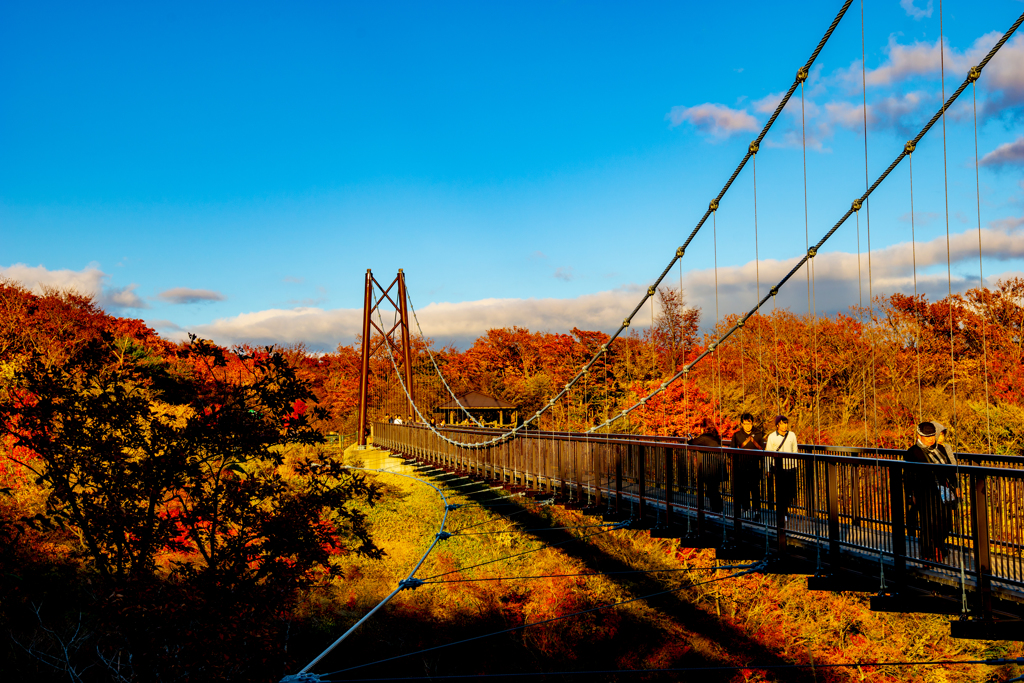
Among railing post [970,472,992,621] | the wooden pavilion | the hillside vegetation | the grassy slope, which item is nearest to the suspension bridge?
railing post [970,472,992,621]

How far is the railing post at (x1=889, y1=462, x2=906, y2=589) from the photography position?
5.11 meters

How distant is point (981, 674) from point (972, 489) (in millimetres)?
16454

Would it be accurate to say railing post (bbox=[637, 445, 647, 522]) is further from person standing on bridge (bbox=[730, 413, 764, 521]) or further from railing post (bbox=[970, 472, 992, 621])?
railing post (bbox=[970, 472, 992, 621])

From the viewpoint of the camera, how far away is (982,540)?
15.2 feet

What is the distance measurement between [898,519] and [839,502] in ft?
1.92

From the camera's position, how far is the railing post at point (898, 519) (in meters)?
5.11

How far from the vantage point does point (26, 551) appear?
1580 cm

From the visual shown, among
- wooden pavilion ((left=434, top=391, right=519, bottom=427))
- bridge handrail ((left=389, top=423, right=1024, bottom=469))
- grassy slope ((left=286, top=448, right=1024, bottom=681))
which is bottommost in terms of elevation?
grassy slope ((left=286, top=448, right=1024, bottom=681))

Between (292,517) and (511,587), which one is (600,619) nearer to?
(511,587)

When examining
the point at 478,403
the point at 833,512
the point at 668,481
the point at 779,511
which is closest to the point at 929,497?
the point at 833,512

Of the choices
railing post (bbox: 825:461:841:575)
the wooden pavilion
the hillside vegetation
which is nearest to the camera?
railing post (bbox: 825:461:841:575)

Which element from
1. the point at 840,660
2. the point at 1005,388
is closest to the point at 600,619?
the point at 840,660

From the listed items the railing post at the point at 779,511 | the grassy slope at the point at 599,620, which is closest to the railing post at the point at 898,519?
the railing post at the point at 779,511

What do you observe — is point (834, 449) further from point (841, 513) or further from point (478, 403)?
point (478, 403)
